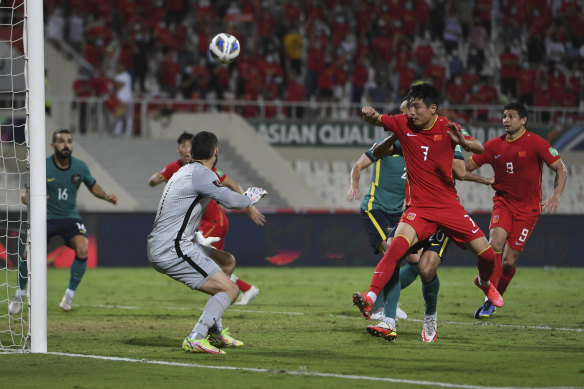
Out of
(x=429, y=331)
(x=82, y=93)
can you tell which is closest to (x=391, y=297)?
(x=429, y=331)

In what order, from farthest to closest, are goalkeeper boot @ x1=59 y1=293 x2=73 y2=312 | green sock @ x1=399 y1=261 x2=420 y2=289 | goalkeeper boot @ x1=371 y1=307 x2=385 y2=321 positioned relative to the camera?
goalkeeper boot @ x1=59 y1=293 x2=73 y2=312 < green sock @ x1=399 y1=261 x2=420 y2=289 < goalkeeper boot @ x1=371 y1=307 x2=385 y2=321

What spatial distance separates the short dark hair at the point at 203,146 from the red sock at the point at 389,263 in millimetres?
1784

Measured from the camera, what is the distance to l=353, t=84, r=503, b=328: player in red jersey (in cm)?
925

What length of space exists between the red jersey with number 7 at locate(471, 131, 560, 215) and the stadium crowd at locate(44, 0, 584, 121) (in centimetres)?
1457

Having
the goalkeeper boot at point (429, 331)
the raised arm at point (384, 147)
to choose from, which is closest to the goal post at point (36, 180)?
the raised arm at point (384, 147)

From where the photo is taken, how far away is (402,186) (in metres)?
11.5

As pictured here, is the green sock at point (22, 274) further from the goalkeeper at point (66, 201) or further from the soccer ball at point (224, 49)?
the soccer ball at point (224, 49)

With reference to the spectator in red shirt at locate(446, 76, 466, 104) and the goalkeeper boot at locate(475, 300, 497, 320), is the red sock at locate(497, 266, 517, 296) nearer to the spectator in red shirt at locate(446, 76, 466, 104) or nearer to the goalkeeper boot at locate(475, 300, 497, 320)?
the goalkeeper boot at locate(475, 300, 497, 320)

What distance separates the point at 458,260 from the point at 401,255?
42.5 feet

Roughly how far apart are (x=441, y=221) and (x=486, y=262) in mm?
870

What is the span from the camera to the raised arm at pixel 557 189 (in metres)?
11.5

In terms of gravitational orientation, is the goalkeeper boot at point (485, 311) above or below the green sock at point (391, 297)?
below

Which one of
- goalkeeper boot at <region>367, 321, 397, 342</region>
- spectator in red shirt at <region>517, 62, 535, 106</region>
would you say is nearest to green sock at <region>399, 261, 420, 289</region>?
goalkeeper boot at <region>367, 321, 397, 342</region>

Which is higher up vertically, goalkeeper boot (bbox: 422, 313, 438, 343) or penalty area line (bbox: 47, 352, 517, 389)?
penalty area line (bbox: 47, 352, 517, 389)
